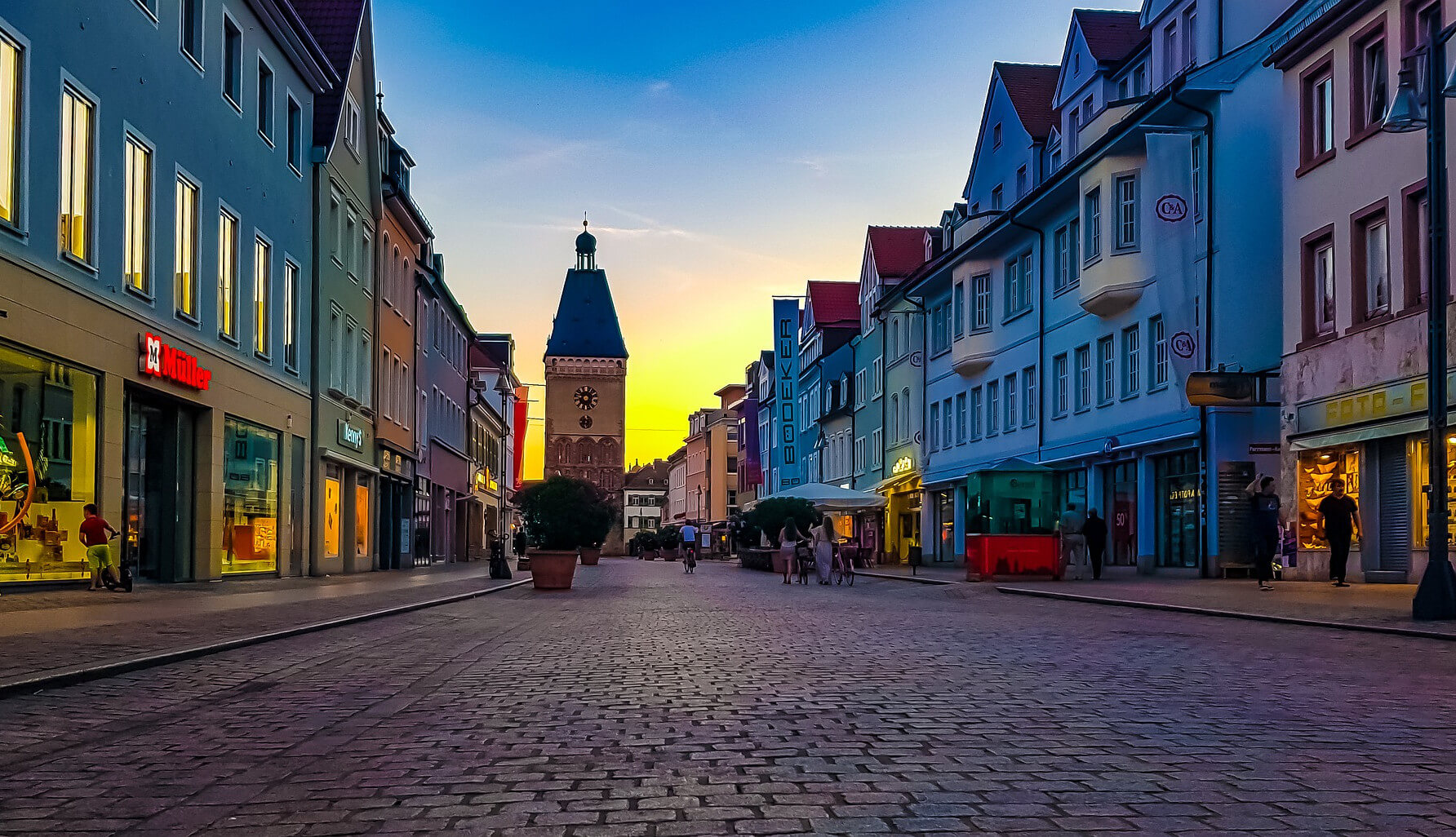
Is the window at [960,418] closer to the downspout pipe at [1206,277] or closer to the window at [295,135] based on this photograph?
the downspout pipe at [1206,277]

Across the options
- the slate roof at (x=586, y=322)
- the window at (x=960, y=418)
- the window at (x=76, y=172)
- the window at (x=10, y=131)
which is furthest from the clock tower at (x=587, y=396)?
the window at (x=10, y=131)

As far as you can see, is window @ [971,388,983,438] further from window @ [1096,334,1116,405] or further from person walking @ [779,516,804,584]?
person walking @ [779,516,804,584]

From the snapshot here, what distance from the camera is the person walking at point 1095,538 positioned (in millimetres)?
30891

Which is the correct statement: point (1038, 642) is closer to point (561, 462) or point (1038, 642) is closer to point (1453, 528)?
point (1453, 528)

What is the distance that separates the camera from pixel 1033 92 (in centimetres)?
4412

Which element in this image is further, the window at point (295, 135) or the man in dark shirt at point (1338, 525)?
the window at point (295, 135)

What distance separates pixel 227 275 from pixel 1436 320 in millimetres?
20485

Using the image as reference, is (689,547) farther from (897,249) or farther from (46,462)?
(46,462)

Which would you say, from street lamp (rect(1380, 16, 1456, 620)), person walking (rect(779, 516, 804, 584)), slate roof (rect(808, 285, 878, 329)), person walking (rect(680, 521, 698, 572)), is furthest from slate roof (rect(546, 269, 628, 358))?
street lamp (rect(1380, 16, 1456, 620))

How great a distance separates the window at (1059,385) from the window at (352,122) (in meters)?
19.1

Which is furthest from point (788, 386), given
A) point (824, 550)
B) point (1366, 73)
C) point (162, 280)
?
point (162, 280)

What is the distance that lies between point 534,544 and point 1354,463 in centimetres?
1505

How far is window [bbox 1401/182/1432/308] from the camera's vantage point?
73.6 ft

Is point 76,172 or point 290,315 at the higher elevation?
Answer: point 76,172
